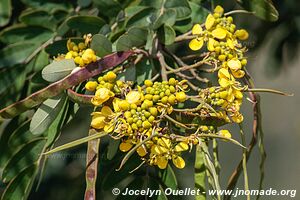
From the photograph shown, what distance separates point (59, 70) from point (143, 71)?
16 centimetres

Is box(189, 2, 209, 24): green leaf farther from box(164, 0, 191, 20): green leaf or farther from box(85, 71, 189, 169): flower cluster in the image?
box(85, 71, 189, 169): flower cluster

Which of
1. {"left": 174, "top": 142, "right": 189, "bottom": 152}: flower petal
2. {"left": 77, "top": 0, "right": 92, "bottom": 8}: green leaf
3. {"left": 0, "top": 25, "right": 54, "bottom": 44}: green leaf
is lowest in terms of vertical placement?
{"left": 0, "top": 25, "right": 54, "bottom": 44}: green leaf

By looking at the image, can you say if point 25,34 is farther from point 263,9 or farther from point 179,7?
point 263,9

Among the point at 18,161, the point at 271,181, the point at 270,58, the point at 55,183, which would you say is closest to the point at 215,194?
the point at 18,161

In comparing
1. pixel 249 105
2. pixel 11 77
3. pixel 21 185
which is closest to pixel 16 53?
pixel 11 77

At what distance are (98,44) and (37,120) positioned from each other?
6.2 inches

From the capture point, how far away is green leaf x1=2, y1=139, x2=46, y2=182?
116cm

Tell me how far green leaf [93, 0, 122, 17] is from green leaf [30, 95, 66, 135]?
0.27 metres

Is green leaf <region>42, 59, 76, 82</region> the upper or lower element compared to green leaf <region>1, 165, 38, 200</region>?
upper

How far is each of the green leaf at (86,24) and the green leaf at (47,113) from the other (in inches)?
8.5

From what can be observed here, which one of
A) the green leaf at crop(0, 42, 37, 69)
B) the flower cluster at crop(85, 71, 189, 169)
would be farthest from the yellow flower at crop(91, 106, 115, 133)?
the green leaf at crop(0, 42, 37, 69)

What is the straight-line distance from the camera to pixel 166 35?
3.52ft

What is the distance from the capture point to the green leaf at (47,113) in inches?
38.6

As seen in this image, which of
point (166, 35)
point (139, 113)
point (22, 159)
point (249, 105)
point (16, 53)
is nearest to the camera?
point (139, 113)
